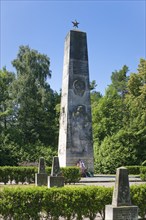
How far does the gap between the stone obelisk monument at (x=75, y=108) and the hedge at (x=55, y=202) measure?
16.0 m

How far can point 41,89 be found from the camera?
151ft

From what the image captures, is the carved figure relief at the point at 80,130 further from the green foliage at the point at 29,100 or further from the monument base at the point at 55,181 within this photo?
the green foliage at the point at 29,100

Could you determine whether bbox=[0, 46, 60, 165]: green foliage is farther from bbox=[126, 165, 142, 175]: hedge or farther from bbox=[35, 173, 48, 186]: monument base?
bbox=[35, 173, 48, 186]: monument base

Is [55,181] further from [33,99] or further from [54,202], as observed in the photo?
[33,99]

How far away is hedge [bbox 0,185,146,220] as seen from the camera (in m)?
8.80

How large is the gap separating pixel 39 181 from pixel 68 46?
13.4 metres

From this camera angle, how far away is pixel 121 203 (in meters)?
8.29

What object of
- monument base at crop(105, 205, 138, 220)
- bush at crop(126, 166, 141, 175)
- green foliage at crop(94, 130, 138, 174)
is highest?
green foliage at crop(94, 130, 138, 174)

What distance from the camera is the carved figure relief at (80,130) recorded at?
25859 mm

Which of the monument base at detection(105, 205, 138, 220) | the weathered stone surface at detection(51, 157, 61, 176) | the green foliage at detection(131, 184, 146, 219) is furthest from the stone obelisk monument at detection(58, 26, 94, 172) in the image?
the monument base at detection(105, 205, 138, 220)

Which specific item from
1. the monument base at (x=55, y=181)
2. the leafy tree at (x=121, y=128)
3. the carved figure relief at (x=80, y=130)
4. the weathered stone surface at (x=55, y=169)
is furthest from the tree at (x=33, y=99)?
the monument base at (x=55, y=181)

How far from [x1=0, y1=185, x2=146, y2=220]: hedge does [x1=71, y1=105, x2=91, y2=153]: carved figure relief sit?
16182 millimetres

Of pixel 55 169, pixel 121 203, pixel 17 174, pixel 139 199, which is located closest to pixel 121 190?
pixel 121 203

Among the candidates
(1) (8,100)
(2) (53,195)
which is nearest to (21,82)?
(1) (8,100)
